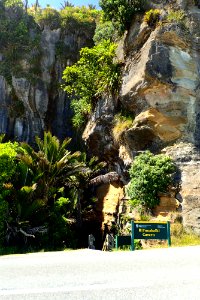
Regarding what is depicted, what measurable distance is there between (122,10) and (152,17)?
213cm

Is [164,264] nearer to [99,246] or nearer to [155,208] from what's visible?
[155,208]

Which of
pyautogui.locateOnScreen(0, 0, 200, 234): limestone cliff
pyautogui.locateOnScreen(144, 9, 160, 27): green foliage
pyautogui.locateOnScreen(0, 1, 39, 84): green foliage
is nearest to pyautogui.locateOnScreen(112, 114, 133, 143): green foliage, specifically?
pyautogui.locateOnScreen(0, 0, 200, 234): limestone cliff

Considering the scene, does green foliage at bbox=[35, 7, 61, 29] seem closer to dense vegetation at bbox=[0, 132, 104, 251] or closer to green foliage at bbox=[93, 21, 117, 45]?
green foliage at bbox=[93, 21, 117, 45]

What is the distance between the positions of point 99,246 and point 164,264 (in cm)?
1526

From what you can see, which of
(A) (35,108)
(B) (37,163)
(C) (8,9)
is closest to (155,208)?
(B) (37,163)

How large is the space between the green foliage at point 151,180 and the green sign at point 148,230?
12.7ft

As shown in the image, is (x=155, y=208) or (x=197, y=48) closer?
(x=155, y=208)

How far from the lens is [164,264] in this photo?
627cm

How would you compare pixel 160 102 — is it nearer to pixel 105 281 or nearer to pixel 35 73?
pixel 105 281

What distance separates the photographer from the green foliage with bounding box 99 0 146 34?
62.1 ft

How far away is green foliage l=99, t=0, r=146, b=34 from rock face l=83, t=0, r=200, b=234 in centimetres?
128

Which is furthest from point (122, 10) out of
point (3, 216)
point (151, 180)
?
point (3, 216)

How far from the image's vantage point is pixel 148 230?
10602 mm

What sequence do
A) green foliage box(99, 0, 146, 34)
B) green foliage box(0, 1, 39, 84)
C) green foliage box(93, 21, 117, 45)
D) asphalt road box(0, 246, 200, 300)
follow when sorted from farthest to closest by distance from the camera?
1. green foliage box(0, 1, 39, 84)
2. green foliage box(93, 21, 117, 45)
3. green foliage box(99, 0, 146, 34)
4. asphalt road box(0, 246, 200, 300)
